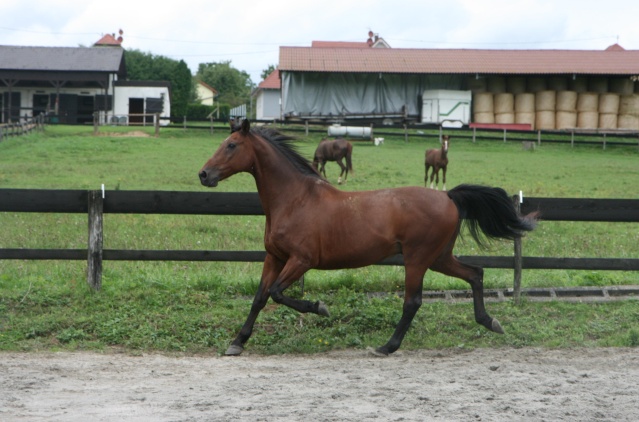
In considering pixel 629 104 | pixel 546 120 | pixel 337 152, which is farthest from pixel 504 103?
pixel 337 152

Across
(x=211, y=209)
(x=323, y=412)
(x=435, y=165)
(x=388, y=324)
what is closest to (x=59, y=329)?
(x=211, y=209)

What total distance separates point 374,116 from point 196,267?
35.4 meters

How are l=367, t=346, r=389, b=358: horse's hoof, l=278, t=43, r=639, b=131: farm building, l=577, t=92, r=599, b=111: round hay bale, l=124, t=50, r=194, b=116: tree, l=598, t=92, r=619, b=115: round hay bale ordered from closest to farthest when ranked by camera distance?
l=367, t=346, r=389, b=358: horse's hoof, l=278, t=43, r=639, b=131: farm building, l=598, t=92, r=619, b=115: round hay bale, l=577, t=92, r=599, b=111: round hay bale, l=124, t=50, r=194, b=116: tree

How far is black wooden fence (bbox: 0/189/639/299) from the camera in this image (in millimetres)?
9062

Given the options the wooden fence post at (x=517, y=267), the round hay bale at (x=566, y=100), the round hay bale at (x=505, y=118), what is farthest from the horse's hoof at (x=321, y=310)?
the round hay bale at (x=566, y=100)

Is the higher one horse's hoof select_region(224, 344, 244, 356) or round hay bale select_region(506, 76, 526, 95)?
round hay bale select_region(506, 76, 526, 95)

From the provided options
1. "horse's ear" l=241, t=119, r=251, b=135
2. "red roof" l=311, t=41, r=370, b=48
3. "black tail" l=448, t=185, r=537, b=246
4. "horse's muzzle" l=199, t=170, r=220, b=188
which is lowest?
"black tail" l=448, t=185, r=537, b=246

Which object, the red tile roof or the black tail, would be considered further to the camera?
the red tile roof

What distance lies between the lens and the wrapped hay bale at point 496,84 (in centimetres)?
4612

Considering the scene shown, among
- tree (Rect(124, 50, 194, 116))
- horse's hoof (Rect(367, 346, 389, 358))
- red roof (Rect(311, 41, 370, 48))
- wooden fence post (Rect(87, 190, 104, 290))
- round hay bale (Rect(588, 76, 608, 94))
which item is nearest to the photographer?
horse's hoof (Rect(367, 346, 389, 358))

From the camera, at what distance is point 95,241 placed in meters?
9.06

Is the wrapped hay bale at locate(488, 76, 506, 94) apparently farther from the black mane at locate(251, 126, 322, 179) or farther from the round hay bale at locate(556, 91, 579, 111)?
the black mane at locate(251, 126, 322, 179)

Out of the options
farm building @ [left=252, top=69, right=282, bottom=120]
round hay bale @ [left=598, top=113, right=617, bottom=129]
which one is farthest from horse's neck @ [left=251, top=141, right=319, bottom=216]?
farm building @ [left=252, top=69, right=282, bottom=120]

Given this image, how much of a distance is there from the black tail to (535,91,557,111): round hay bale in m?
39.0
